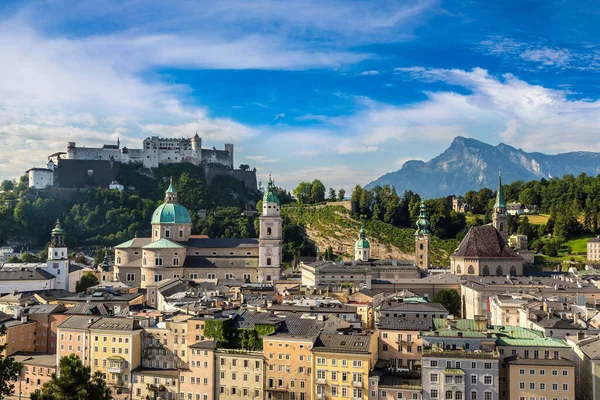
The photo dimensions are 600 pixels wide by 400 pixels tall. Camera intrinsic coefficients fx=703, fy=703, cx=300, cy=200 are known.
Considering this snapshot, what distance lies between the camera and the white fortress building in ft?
482

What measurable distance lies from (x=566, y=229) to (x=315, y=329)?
78397 millimetres

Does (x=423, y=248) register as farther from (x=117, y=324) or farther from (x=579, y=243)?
(x=117, y=324)

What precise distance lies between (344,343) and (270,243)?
144ft

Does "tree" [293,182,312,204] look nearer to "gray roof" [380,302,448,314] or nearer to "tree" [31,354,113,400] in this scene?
"gray roof" [380,302,448,314]

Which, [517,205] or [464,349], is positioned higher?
[517,205]

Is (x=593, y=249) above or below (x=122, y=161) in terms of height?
below

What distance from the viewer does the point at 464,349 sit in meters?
40.7

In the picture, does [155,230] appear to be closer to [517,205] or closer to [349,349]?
[349,349]

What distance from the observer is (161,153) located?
149250 mm

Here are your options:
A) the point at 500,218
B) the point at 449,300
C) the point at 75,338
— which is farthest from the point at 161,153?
the point at 75,338

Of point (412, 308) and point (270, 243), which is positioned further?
point (270, 243)

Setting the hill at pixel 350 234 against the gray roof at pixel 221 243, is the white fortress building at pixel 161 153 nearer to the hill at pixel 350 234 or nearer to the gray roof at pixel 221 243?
the hill at pixel 350 234

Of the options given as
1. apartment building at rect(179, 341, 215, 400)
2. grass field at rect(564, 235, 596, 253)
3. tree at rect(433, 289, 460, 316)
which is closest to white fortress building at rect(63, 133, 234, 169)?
grass field at rect(564, 235, 596, 253)

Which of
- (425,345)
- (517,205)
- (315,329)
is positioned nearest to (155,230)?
(315,329)
